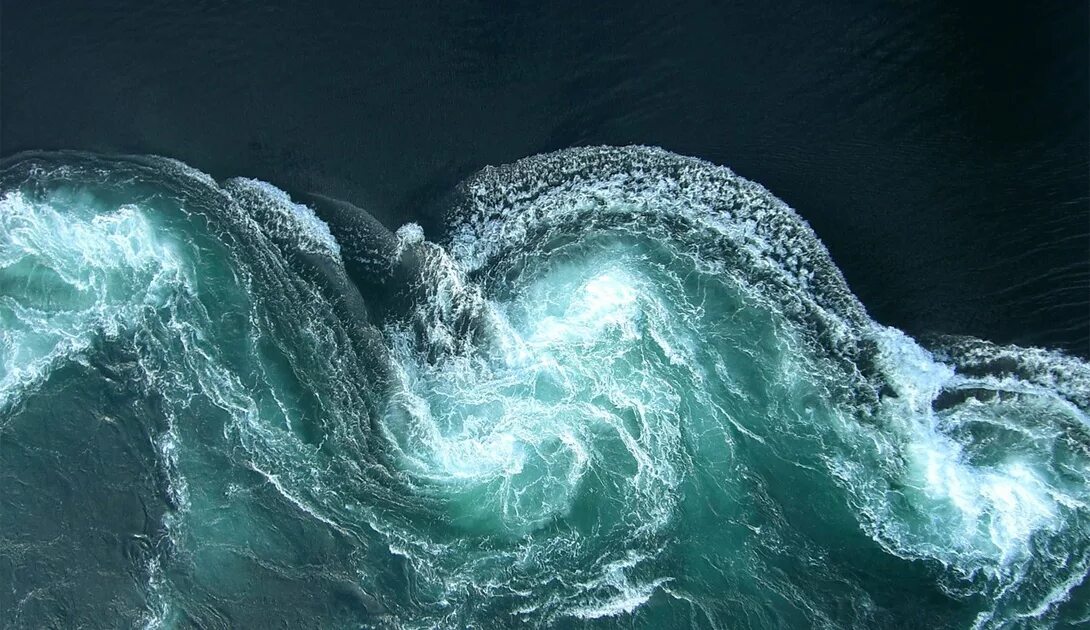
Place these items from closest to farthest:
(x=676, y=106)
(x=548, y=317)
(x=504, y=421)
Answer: (x=504, y=421) → (x=548, y=317) → (x=676, y=106)

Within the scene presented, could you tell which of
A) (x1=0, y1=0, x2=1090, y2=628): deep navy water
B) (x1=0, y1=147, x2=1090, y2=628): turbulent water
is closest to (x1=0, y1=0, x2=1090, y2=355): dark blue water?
(x1=0, y1=0, x2=1090, y2=628): deep navy water

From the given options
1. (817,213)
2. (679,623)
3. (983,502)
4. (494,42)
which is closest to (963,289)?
(817,213)

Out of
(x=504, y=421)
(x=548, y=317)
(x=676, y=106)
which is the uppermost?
(x=676, y=106)

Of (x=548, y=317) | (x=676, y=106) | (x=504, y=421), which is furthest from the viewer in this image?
(x=676, y=106)

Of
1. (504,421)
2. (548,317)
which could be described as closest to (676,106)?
(548,317)

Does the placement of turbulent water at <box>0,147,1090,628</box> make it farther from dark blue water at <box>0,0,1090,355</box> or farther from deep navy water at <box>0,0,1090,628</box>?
dark blue water at <box>0,0,1090,355</box>

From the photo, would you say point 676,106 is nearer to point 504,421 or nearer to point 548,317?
point 548,317
